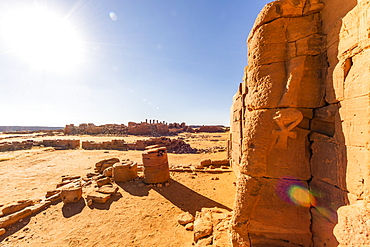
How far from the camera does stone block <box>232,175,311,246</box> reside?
265cm

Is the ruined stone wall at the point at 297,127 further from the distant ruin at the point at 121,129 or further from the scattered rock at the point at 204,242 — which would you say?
the distant ruin at the point at 121,129

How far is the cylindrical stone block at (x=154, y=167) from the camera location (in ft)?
23.2

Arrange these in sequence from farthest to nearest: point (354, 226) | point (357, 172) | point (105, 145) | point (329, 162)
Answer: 1. point (105, 145)
2. point (329, 162)
3. point (357, 172)
4. point (354, 226)

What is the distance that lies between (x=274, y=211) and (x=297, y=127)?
1.57m

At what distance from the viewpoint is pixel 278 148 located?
2.76 meters

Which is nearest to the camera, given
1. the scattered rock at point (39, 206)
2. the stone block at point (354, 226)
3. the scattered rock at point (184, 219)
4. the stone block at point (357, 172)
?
the stone block at point (354, 226)

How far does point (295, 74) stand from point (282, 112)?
0.67 meters

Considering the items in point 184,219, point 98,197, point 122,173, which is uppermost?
point 122,173

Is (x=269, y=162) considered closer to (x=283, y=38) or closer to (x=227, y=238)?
(x=227, y=238)

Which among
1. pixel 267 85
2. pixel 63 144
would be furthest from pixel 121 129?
pixel 267 85

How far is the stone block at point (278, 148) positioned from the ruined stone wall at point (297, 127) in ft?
0.05

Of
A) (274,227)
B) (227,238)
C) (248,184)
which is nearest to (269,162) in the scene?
(248,184)

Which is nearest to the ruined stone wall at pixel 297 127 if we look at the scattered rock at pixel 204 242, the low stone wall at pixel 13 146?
the scattered rock at pixel 204 242

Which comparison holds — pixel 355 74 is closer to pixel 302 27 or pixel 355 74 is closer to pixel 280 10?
pixel 302 27
